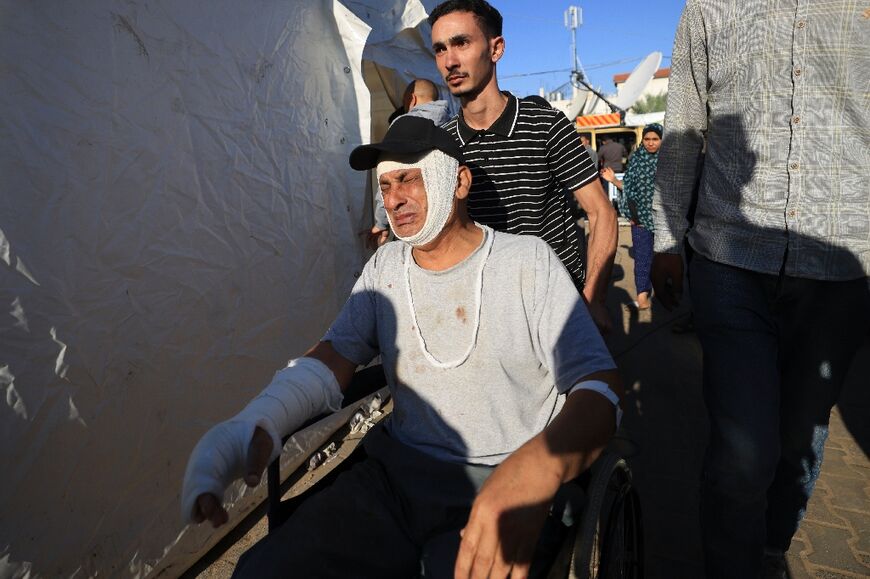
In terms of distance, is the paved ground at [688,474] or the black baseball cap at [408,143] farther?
the paved ground at [688,474]

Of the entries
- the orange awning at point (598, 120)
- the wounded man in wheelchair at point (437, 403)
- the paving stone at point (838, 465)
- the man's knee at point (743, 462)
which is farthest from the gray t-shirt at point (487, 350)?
the orange awning at point (598, 120)

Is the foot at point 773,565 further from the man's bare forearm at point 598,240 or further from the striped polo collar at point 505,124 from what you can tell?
the striped polo collar at point 505,124

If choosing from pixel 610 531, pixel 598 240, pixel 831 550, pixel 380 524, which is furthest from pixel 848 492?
pixel 380 524

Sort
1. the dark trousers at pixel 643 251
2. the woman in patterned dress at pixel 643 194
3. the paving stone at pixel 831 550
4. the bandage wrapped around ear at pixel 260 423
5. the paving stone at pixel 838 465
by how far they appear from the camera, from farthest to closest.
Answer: the dark trousers at pixel 643 251
the woman in patterned dress at pixel 643 194
the paving stone at pixel 838 465
the paving stone at pixel 831 550
the bandage wrapped around ear at pixel 260 423

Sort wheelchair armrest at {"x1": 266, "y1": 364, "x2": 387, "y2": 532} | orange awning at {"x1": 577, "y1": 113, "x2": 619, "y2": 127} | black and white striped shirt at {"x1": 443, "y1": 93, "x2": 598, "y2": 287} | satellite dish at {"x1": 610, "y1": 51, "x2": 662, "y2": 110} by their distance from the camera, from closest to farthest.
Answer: wheelchair armrest at {"x1": 266, "y1": 364, "x2": 387, "y2": 532} → black and white striped shirt at {"x1": 443, "y1": 93, "x2": 598, "y2": 287} → satellite dish at {"x1": 610, "y1": 51, "x2": 662, "y2": 110} → orange awning at {"x1": 577, "y1": 113, "x2": 619, "y2": 127}

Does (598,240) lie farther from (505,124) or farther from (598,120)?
(598,120)

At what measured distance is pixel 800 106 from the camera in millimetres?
1750

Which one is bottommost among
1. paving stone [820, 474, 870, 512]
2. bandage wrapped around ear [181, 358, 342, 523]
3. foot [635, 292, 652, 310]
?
paving stone [820, 474, 870, 512]

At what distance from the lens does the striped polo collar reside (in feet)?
7.51

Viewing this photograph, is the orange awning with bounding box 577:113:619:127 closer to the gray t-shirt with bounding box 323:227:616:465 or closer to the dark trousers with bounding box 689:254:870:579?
the dark trousers with bounding box 689:254:870:579

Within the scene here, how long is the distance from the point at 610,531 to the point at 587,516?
0.28m

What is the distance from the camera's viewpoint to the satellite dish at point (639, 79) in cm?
1401

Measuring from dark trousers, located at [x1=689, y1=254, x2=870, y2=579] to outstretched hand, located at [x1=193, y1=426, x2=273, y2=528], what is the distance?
1.27m

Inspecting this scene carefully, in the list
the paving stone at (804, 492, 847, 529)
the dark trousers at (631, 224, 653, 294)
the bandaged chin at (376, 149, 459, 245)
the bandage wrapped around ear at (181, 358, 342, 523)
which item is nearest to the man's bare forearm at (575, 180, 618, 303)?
the bandaged chin at (376, 149, 459, 245)
